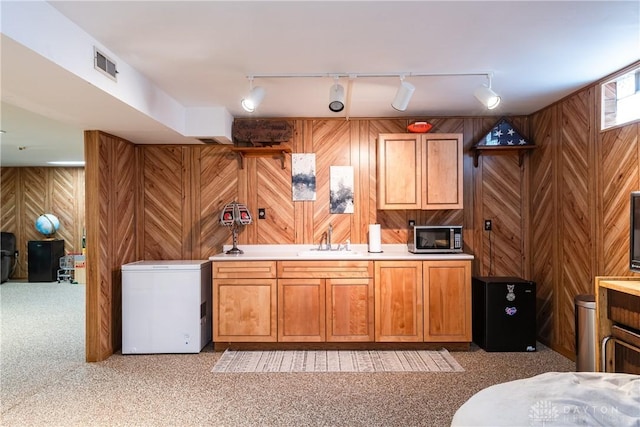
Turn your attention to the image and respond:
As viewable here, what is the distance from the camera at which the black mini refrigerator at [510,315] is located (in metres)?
3.79

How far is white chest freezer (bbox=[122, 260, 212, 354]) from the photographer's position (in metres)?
3.81

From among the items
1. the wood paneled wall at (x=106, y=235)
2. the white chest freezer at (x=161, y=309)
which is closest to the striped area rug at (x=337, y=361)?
the white chest freezer at (x=161, y=309)

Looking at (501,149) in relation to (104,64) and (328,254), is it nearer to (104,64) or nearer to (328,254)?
A: (328,254)

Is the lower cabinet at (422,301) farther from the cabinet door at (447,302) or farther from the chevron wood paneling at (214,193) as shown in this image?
the chevron wood paneling at (214,193)

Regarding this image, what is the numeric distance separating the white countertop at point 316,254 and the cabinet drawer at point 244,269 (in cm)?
4

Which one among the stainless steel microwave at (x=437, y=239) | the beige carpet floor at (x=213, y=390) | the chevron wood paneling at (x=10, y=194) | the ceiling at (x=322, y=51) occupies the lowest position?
the beige carpet floor at (x=213, y=390)

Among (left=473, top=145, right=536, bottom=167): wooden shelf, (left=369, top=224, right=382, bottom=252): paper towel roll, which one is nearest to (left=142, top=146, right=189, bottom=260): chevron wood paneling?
(left=369, top=224, right=382, bottom=252): paper towel roll

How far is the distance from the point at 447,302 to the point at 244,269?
2.07 meters

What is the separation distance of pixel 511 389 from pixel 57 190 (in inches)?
372

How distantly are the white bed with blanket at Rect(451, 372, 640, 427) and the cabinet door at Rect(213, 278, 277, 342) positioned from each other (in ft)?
8.97

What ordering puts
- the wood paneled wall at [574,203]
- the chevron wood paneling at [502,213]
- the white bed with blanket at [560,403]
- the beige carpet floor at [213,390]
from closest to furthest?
the white bed with blanket at [560,403] → the beige carpet floor at [213,390] → the wood paneled wall at [574,203] → the chevron wood paneling at [502,213]

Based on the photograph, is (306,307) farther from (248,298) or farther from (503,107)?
(503,107)

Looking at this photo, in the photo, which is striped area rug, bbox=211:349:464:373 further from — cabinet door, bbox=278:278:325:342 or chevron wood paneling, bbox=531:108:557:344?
chevron wood paneling, bbox=531:108:557:344

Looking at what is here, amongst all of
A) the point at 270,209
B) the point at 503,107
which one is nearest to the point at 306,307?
the point at 270,209
